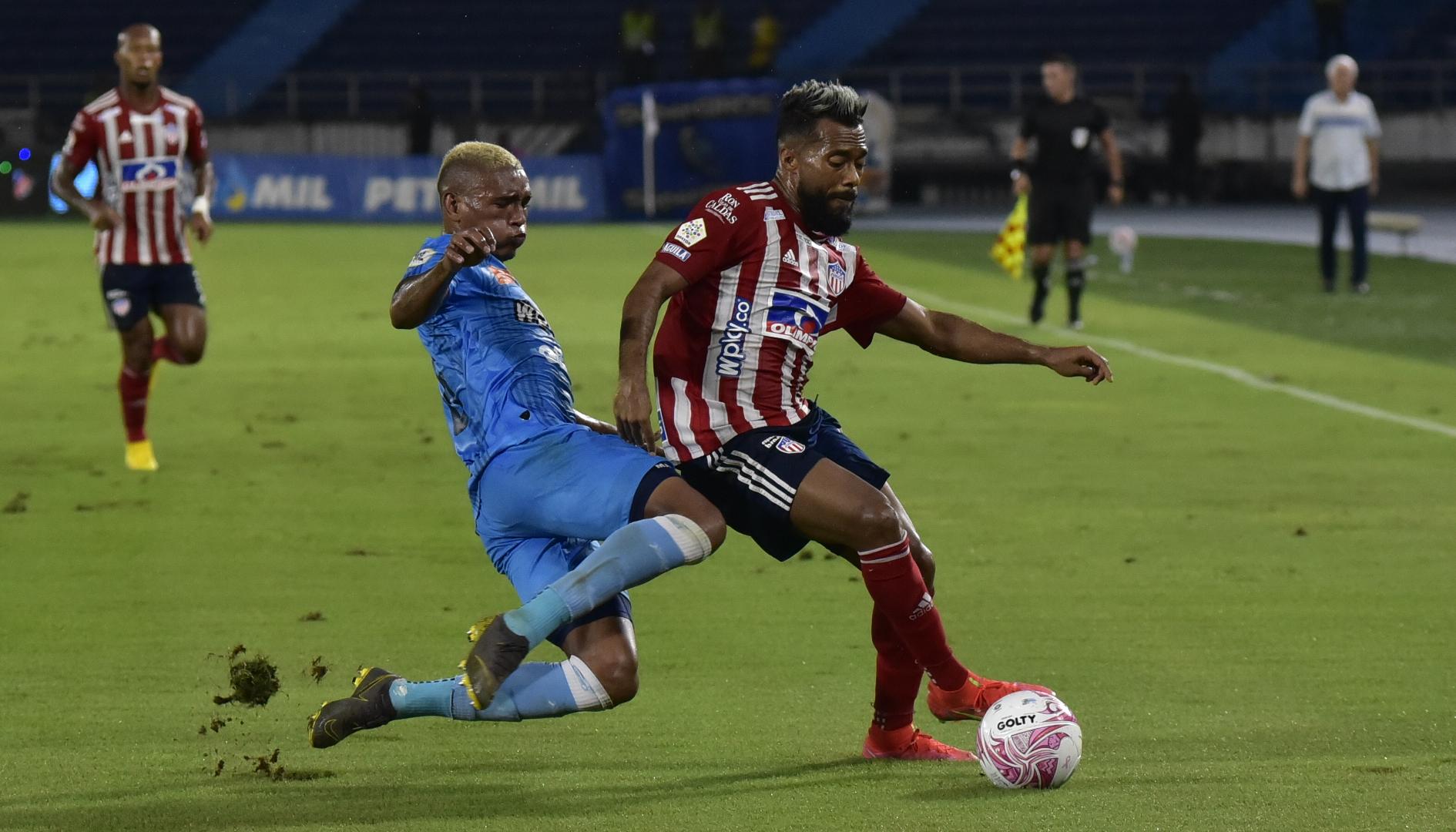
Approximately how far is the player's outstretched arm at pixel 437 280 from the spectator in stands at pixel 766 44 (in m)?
32.6

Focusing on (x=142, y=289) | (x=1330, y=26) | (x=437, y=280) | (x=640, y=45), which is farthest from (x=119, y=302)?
(x=1330, y=26)

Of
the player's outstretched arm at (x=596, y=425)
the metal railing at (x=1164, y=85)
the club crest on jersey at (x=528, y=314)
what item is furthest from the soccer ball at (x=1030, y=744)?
the metal railing at (x=1164, y=85)

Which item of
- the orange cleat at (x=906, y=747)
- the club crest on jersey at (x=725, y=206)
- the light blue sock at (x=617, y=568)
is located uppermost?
the club crest on jersey at (x=725, y=206)

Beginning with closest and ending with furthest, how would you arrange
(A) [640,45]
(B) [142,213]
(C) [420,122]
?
1. (B) [142,213]
2. (C) [420,122]
3. (A) [640,45]

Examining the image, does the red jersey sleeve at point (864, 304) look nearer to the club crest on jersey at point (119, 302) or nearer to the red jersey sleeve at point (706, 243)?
the red jersey sleeve at point (706, 243)

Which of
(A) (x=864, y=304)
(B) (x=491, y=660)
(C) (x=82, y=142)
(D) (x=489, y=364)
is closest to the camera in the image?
(B) (x=491, y=660)

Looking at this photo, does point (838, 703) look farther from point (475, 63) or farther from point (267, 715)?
point (475, 63)

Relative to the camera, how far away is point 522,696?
4.89 metres

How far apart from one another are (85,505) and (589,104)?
28988 mm

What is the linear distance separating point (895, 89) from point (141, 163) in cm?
2739

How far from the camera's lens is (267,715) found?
5723mm

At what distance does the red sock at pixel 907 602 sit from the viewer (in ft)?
16.4

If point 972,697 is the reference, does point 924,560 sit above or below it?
above

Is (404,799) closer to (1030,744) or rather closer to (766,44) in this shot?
(1030,744)
